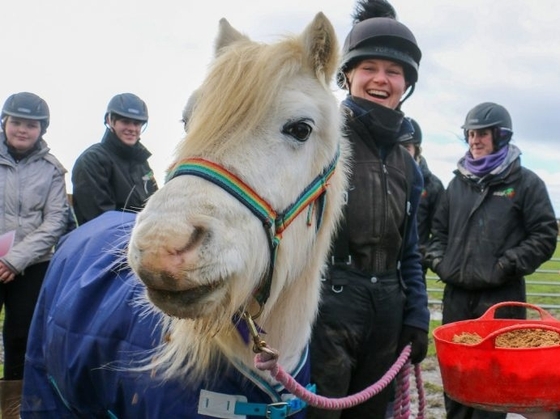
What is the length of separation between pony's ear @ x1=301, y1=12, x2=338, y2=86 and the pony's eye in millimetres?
284

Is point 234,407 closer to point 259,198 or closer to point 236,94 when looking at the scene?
point 259,198

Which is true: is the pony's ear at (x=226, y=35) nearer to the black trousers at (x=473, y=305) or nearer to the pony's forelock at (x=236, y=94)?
the pony's forelock at (x=236, y=94)

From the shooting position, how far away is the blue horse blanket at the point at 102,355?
2004 mm

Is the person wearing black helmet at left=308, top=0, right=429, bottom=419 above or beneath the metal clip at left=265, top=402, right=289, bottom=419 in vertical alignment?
above

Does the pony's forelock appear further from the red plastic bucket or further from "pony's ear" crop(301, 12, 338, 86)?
the red plastic bucket

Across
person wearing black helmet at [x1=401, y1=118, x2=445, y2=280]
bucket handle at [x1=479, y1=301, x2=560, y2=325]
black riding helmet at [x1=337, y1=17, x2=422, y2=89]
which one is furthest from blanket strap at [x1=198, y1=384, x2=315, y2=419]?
person wearing black helmet at [x1=401, y1=118, x2=445, y2=280]

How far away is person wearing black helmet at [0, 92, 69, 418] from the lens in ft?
13.7

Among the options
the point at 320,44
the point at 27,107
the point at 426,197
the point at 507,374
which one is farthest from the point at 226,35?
the point at 426,197

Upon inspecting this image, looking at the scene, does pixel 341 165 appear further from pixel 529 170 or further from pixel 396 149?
pixel 529 170

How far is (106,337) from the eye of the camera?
2.18 metres

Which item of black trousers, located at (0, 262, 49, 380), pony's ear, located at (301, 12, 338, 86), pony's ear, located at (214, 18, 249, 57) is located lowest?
black trousers, located at (0, 262, 49, 380)

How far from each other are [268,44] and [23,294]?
3078mm

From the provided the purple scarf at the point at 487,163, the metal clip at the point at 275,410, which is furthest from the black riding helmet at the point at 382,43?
the purple scarf at the point at 487,163

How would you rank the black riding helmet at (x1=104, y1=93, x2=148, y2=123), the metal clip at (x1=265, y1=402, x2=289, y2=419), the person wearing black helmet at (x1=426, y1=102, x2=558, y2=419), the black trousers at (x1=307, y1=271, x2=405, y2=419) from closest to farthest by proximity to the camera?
the metal clip at (x1=265, y1=402, x2=289, y2=419) < the black trousers at (x1=307, y1=271, x2=405, y2=419) < the person wearing black helmet at (x1=426, y1=102, x2=558, y2=419) < the black riding helmet at (x1=104, y1=93, x2=148, y2=123)
